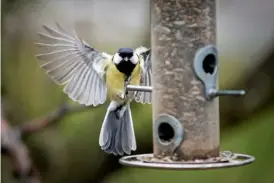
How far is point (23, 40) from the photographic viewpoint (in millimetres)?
3451

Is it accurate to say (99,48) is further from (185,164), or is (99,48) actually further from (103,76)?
(185,164)

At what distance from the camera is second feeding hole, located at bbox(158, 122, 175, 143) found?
252 cm

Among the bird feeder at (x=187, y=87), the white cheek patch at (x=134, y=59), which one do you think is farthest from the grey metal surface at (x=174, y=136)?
the white cheek patch at (x=134, y=59)

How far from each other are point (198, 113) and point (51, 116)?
0.84 m

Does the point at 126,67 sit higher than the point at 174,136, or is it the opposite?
the point at 126,67

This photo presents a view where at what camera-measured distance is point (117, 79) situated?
2.77 m

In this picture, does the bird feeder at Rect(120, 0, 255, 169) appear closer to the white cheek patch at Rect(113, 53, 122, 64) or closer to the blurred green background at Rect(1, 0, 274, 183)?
the white cheek patch at Rect(113, 53, 122, 64)

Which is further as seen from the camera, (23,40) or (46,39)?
(23,40)

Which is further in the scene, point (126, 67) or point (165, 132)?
point (126, 67)

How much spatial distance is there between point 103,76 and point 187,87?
41 centimetres

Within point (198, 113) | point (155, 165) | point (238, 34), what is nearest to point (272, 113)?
point (238, 34)

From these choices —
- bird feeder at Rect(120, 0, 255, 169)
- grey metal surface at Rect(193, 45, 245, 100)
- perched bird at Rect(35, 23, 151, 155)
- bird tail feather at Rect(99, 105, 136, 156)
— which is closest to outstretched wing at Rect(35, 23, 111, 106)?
perched bird at Rect(35, 23, 151, 155)

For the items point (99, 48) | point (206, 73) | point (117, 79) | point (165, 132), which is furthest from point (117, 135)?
point (99, 48)

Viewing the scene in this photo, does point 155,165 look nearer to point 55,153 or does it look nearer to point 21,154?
point 21,154
